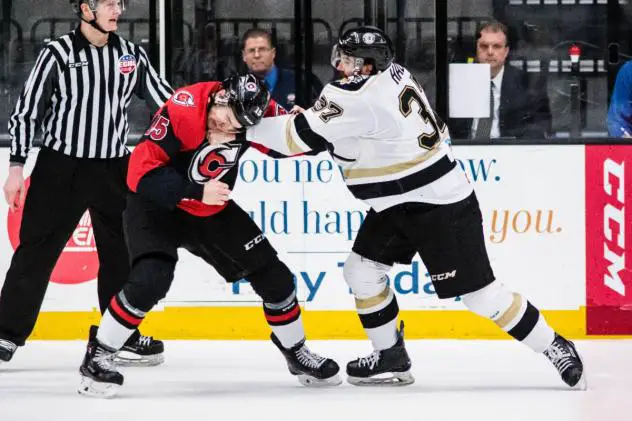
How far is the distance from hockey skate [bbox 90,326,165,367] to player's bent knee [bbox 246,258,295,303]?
761 millimetres

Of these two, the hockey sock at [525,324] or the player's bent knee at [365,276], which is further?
the player's bent knee at [365,276]

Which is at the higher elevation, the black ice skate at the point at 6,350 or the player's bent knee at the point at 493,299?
the player's bent knee at the point at 493,299

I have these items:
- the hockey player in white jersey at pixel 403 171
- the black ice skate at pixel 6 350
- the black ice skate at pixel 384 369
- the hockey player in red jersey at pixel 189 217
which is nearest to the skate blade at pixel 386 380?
the black ice skate at pixel 384 369

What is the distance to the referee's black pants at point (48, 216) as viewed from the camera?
16.2ft

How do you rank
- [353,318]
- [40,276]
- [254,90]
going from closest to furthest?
[254,90], [40,276], [353,318]

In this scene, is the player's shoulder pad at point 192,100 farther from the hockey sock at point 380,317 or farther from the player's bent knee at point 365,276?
the hockey sock at point 380,317

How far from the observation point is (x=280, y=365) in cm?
518

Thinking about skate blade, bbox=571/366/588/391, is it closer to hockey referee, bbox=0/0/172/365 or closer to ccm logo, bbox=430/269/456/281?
ccm logo, bbox=430/269/456/281

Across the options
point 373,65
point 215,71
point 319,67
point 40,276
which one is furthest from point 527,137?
point 40,276

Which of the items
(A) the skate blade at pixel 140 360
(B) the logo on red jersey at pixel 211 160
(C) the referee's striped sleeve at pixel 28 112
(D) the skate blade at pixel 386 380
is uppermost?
(C) the referee's striped sleeve at pixel 28 112

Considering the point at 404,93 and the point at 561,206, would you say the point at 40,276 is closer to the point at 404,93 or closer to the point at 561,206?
the point at 404,93

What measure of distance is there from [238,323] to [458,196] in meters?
1.57

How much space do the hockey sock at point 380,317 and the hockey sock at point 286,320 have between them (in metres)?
0.21

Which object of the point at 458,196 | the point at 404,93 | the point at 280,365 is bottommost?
the point at 280,365
